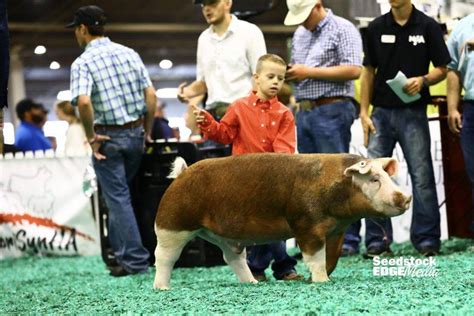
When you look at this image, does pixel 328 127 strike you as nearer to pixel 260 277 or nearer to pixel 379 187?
pixel 260 277

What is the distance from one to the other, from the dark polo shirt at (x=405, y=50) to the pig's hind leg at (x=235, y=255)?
2265 mm

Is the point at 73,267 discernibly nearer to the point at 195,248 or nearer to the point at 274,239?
the point at 195,248

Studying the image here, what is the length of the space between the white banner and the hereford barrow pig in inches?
197

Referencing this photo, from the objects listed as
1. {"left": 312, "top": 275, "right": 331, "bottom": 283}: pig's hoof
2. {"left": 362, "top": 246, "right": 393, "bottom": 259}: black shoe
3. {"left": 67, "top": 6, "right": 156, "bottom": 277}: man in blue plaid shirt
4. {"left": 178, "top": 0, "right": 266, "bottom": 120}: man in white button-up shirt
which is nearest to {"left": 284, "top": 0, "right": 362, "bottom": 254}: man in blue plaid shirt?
{"left": 178, "top": 0, "right": 266, "bottom": 120}: man in white button-up shirt

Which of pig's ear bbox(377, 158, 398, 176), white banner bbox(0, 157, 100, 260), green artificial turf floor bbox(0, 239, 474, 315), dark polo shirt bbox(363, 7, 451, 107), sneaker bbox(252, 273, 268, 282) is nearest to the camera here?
green artificial turf floor bbox(0, 239, 474, 315)

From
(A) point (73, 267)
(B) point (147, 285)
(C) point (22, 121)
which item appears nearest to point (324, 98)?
(B) point (147, 285)

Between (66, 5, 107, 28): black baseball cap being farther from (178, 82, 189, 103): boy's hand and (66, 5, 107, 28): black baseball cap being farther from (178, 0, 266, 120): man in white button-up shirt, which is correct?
(178, 82, 189, 103): boy's hand

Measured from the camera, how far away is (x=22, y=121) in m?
13.4

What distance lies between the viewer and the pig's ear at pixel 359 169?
5.15 metres

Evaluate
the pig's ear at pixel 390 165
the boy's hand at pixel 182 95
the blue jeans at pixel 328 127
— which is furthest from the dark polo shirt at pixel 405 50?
the pig's ear at pixel 390 165

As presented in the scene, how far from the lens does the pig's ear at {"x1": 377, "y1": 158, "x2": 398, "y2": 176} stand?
5.29 m

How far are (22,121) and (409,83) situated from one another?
7227mm

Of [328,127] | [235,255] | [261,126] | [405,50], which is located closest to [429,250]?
[328,127]

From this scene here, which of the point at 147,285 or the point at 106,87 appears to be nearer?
the point at 147,285
